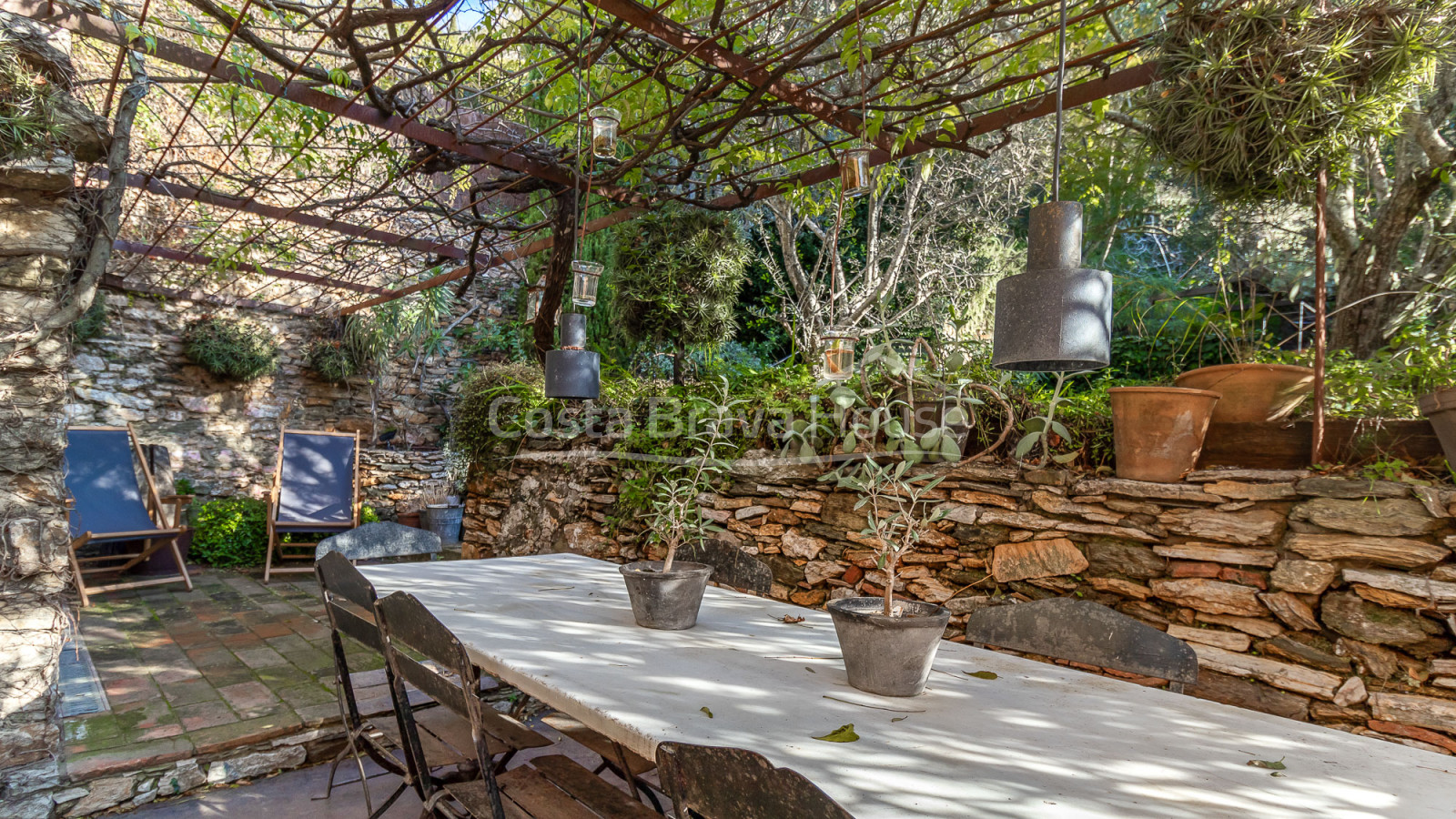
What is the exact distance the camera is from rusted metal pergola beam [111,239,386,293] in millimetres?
5289

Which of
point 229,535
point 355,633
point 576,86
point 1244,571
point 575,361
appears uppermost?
point 576,86

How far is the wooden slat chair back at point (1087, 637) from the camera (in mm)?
1485

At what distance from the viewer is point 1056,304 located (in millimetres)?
1198

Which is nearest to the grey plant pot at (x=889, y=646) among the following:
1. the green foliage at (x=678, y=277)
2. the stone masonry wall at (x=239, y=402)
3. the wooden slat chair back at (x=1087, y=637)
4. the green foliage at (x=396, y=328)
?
the wooden slat chair back at (x=1087, y=637)

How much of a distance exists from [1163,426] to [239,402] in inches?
294

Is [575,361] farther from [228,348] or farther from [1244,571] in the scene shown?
[228,348]

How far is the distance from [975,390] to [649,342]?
2192 millimetres

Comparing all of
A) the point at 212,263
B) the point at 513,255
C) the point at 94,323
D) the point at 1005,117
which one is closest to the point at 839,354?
the point at 1005,117

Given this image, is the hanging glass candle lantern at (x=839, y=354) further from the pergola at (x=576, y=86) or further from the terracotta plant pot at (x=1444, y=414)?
the terracotta plant pot at (x=1444, y=414)

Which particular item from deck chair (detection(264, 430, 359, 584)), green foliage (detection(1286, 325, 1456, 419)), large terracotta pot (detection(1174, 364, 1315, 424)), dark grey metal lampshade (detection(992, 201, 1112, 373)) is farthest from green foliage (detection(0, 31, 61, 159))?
deck chair (detection(264, 430, 359, 584))

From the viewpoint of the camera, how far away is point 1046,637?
164 cm

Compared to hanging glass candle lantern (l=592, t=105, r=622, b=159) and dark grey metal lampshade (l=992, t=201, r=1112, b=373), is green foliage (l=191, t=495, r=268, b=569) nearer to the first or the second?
hanging glass candle lantern (l=592, t=105, r=622, b=159)

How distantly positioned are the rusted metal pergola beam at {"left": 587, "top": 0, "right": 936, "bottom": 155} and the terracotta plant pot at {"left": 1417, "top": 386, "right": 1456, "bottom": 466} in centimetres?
156

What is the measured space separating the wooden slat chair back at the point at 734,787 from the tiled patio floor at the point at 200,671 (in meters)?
2.28
